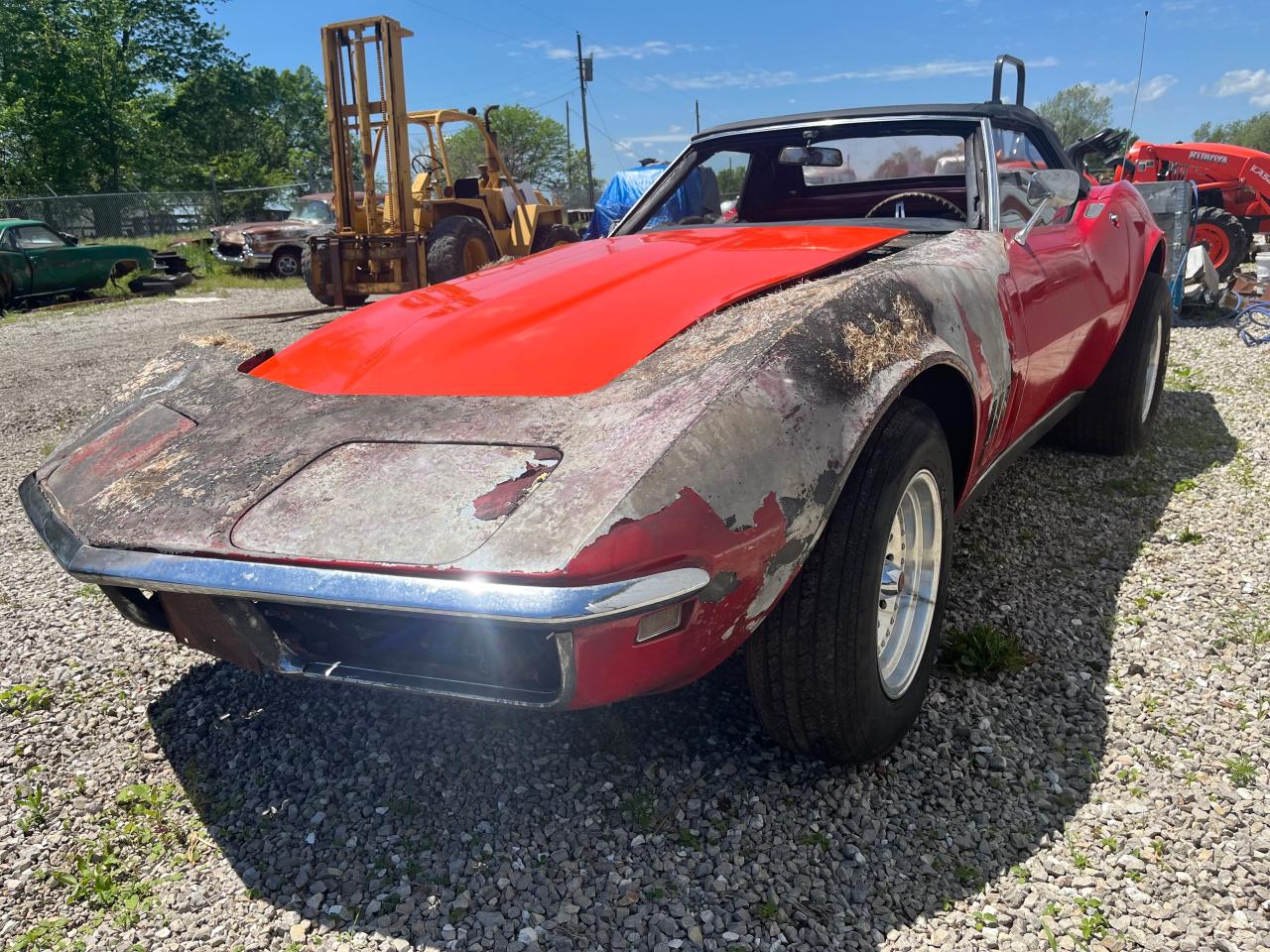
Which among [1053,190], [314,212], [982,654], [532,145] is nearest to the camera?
[982,654]

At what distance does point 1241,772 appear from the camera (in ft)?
6.37

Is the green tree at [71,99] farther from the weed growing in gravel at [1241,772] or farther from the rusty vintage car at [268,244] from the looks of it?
the weed growing in gravel at [1241,772]

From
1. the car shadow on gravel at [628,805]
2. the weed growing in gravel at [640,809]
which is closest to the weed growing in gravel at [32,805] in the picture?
the car shadow on gravel at [628,805]

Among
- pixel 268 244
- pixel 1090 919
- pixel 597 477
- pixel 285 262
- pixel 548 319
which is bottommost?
pixel 1090 919

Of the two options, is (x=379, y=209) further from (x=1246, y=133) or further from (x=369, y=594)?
(x=1246, y=133)

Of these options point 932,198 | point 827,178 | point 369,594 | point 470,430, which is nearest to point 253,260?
point 827,178

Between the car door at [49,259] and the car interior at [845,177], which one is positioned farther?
the car door at [49,259]

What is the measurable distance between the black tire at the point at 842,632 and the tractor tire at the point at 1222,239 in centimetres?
1015

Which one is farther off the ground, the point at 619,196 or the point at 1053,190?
the point at 619,196

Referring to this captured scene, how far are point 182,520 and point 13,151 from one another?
38.2 metres

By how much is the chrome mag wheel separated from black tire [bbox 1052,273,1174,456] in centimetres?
217

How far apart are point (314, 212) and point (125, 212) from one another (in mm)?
7666

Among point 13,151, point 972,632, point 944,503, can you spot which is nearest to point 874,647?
point 944,503

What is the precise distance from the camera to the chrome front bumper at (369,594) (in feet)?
4.38
